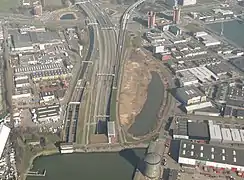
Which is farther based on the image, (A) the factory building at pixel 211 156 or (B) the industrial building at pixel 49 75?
(B) the industrial building at pixel 49 75

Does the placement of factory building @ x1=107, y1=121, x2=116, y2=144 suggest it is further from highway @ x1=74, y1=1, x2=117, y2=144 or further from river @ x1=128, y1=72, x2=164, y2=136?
river @ x1=128, y1=72, x2=164, y2=136

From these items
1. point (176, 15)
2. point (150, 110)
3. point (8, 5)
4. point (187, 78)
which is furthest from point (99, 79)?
point (8, 5)

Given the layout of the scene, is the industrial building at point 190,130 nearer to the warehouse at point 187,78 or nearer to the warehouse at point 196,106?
the warehouse at point 196,106

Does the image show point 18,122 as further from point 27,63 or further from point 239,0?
point 239,0

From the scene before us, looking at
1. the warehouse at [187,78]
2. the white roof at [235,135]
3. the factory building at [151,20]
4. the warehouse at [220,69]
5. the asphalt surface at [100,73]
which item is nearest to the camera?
the white roof at [235,135]

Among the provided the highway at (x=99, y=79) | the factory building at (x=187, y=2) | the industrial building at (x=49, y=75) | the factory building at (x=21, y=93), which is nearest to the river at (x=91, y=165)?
the highway at (x=99, y=79)

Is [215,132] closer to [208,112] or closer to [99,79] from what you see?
[208,112]


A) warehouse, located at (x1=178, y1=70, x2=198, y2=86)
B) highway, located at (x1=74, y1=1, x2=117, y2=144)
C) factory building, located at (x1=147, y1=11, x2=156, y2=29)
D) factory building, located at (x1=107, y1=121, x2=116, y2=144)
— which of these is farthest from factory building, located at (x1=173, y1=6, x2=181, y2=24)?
factory building, located at (x1=107, y1=121, x2=116, y2=144)
